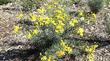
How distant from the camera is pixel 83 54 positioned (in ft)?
18.3

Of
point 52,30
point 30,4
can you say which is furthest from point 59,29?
point 30,4

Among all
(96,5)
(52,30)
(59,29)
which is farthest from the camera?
(96,5)

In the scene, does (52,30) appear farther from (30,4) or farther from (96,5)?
(30,4)

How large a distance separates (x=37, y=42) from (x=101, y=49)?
4.03 feet

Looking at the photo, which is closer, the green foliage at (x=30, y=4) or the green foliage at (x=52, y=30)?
the green foliage at (x=52, y=30)

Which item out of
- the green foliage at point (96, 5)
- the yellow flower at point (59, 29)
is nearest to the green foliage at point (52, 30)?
the yellow flower at point (59, 29)

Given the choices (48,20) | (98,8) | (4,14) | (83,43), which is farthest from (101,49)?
(4,14)

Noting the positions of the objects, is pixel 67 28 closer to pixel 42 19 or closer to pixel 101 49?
pixel 42 19

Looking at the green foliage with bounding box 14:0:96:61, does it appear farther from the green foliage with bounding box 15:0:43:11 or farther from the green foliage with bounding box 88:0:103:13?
the green foliage with bounding box 15:0:43:11

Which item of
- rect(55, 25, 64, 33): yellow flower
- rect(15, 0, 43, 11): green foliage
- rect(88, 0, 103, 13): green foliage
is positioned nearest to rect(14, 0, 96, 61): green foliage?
rect(55, 25, 64, 33): yellow flower

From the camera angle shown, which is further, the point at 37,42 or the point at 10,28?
the point at 10,28

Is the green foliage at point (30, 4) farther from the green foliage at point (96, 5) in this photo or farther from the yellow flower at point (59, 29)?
the yellow flower at point (59, 29)

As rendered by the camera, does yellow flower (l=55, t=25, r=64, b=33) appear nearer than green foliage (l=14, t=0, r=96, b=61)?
Yes

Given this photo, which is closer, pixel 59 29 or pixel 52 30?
pixel 59 29
